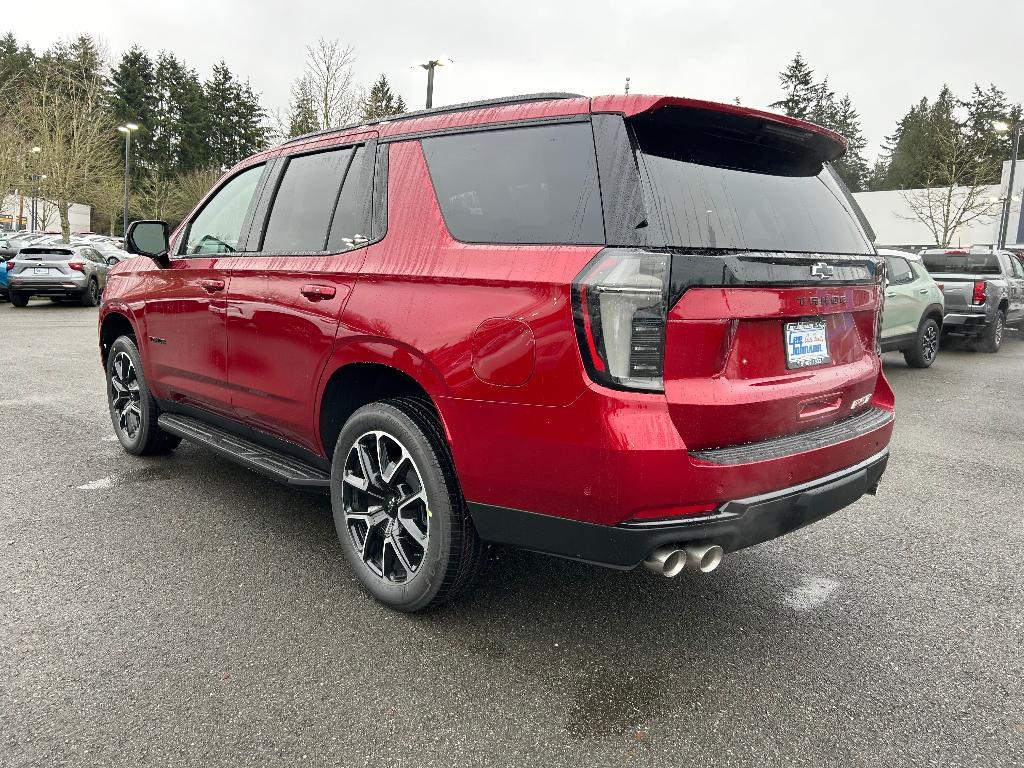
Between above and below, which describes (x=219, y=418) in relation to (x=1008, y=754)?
above

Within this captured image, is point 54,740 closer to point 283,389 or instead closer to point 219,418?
point 283,389

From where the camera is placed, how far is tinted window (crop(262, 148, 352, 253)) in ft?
11.0

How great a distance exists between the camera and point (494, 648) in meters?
2.72

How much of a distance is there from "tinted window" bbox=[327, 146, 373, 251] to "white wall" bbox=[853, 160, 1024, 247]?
47.4m

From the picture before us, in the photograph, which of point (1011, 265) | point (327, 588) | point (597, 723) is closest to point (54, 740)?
point (327, 588)

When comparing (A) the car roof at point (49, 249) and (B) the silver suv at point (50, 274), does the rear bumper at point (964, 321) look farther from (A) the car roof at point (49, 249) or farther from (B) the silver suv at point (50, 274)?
(A) the car roof at point (49, 249)

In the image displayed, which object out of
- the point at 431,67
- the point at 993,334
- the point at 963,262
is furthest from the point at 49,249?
the point at 993,334

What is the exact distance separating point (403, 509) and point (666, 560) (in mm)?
1061

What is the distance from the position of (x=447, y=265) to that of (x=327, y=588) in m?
1.46

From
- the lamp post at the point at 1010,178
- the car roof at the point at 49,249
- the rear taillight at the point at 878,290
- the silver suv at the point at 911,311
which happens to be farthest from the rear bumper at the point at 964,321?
the lamp post at the point at 1010,178

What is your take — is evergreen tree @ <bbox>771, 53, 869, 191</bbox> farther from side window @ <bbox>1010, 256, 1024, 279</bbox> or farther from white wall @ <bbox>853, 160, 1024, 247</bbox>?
side window @ <bbox>1010, 256, 1024, 279</bbox>

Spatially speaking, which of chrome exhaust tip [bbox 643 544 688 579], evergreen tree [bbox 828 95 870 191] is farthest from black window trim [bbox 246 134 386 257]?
evergreen tree [bbox 828 95 870 191]

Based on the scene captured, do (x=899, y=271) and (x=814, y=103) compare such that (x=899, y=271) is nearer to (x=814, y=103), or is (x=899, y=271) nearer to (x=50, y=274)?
(x=50, y=274)

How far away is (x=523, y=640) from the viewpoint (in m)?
2.78
